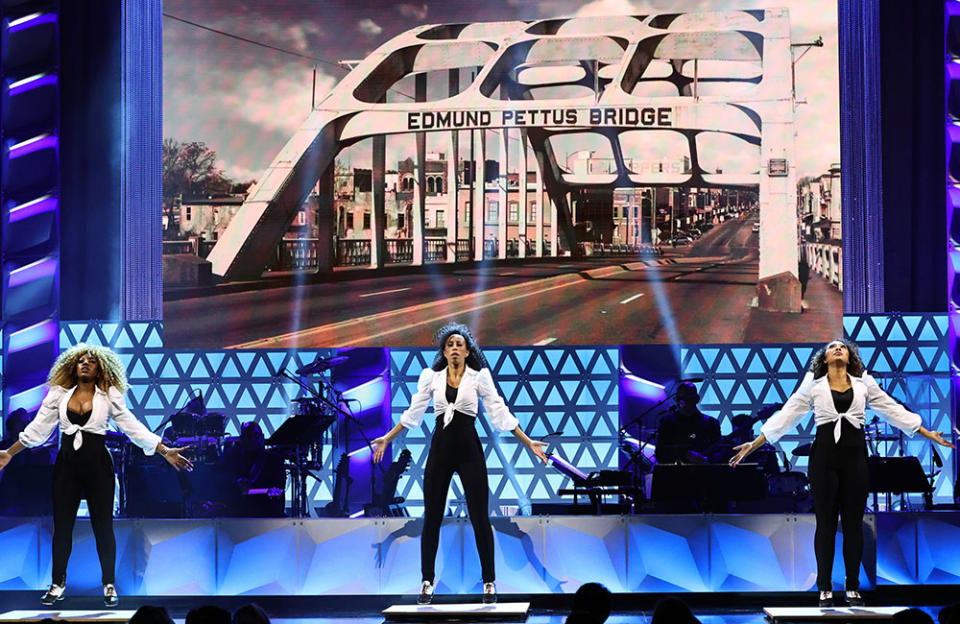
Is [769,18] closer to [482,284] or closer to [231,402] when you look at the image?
[482,284]

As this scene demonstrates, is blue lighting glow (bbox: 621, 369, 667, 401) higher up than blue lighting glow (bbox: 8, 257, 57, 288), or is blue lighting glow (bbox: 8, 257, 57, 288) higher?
blue lighting glow (bbox: 8, 257, 57, 288)

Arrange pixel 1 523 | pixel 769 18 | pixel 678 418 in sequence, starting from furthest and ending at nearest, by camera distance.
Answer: pixel 769 18 < pixel 678 418 < pixel 1 523

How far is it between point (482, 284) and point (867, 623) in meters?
4.86

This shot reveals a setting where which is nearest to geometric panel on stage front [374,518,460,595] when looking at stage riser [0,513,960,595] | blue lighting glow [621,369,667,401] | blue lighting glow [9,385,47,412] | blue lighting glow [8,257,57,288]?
stage riser [0,513,960,595]

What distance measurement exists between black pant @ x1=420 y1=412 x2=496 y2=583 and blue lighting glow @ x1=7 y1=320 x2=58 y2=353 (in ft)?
13.8

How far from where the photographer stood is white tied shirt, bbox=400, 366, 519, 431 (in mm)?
6664

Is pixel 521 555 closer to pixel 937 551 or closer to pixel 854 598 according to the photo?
pixel 854 598

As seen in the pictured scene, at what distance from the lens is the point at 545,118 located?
32.4ft

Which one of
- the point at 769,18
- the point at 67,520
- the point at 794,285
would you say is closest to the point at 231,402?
the point at 67,520

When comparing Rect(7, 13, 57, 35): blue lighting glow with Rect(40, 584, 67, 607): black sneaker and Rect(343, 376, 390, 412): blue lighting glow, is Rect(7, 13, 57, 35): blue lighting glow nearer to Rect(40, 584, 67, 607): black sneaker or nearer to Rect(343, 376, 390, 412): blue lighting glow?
Rect(343, 376, 390, 412): blue lighting glow

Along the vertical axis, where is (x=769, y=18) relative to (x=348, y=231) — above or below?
above

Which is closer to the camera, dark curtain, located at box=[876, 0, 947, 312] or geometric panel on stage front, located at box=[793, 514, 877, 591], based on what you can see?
geometric panel on stage front, located at box=[793, 514, 877, 591]

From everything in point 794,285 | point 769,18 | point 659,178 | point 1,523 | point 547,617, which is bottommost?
point 547,617

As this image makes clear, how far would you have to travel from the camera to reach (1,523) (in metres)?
7.38
